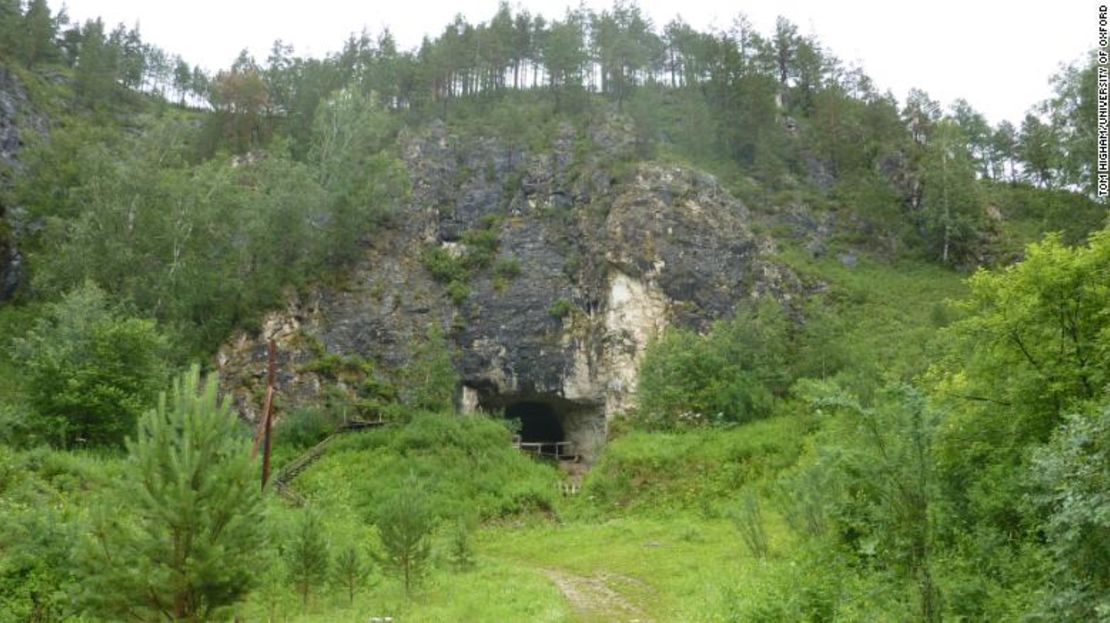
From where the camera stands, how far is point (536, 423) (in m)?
42.9

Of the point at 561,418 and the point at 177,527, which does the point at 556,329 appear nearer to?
the point at 561,418

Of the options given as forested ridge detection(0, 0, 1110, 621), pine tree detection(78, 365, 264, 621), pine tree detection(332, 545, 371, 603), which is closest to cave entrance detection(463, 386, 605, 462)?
forested ridge detection(0, 0, 1110, 621)

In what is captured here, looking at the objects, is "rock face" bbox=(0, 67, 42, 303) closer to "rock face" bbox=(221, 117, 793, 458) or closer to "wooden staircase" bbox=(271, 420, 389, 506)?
"rock face" bbox=(221, 117, 793, 458)

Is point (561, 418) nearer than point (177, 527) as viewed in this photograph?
No

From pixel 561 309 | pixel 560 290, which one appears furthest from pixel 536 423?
pixel 560 290

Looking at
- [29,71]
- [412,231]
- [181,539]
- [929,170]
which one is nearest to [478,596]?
[181,539]

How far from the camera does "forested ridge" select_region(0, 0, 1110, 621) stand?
936cm

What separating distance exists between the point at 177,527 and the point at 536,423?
3498 centimetres

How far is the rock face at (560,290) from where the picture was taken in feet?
122

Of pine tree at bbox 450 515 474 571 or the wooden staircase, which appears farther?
the wooden staircase

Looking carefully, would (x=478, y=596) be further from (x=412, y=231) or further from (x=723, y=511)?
(x=412, y=231)

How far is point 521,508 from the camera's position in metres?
28.4

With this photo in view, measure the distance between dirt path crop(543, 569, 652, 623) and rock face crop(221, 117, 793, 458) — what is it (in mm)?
17448

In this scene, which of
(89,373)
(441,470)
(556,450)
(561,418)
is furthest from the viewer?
(561,418)
